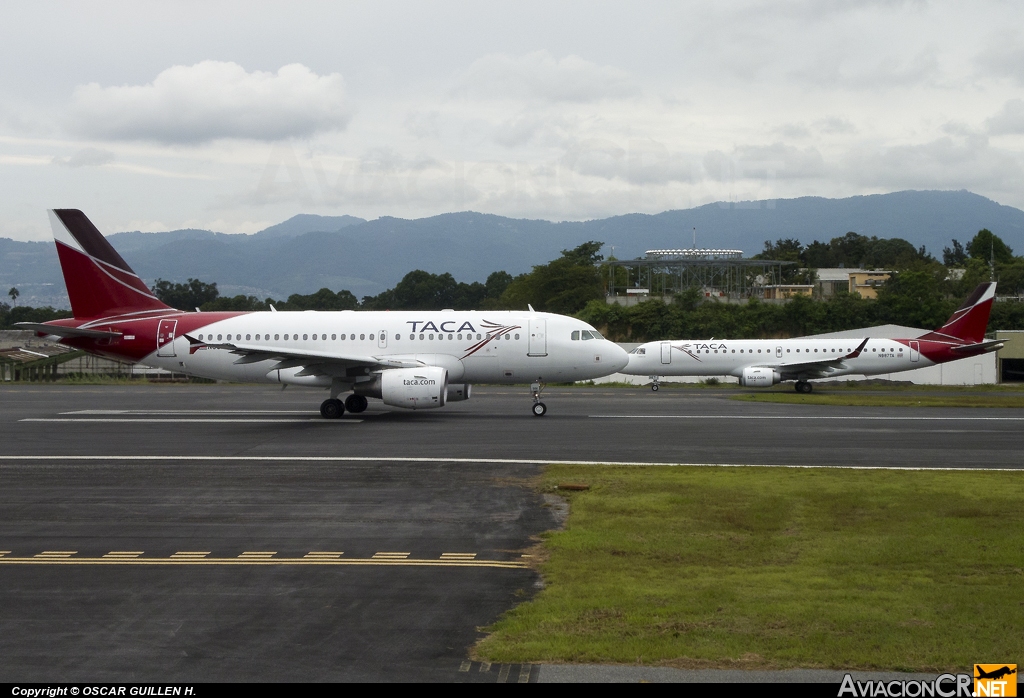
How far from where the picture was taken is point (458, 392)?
33844 mm

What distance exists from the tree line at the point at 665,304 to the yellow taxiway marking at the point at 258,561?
71448 millimetres

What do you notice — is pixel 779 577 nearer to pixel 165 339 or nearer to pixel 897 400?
pixel 165 339

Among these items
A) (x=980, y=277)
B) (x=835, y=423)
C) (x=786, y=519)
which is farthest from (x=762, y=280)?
(x=786, y=519)

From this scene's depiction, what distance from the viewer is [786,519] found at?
15.4 meters

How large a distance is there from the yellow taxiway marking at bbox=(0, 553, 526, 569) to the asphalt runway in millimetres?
57

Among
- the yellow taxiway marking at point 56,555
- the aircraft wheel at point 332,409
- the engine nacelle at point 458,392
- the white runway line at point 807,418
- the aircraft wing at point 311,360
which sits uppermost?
the aircraft wing at point 311,360

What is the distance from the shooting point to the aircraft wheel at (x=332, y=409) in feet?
105

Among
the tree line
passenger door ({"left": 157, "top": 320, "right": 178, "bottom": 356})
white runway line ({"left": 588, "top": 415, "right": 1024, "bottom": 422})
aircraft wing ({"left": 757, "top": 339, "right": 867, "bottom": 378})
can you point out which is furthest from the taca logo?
the tree line

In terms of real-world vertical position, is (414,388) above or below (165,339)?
below

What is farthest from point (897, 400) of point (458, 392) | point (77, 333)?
point (77, 333)

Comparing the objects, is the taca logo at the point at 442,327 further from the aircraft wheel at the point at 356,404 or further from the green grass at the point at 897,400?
the green grass at the point at 897,400

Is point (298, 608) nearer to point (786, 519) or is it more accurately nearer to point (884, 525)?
point (786, 519)

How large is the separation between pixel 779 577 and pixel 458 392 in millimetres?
22905

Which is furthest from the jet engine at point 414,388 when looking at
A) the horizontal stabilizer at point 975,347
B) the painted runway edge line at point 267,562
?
the horizontal stabilizer at point 975,347
